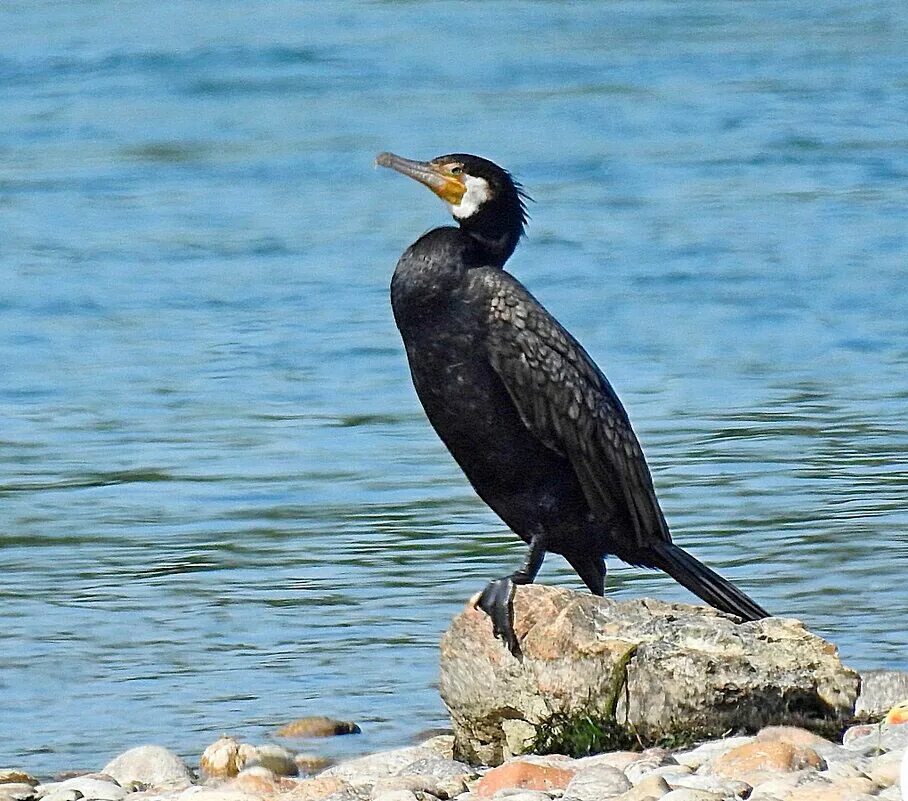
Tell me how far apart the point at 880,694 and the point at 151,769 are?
6.12 feet

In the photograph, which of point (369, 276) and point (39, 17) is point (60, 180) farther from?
point (39, 17)

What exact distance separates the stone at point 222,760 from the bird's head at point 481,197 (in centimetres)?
152

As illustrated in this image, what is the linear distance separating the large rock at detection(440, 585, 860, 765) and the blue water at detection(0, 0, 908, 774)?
66 centimetres

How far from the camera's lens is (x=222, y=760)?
5.93m

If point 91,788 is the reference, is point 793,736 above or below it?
above

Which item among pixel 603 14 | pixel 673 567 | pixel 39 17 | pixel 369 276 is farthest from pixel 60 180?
pixel 673 567

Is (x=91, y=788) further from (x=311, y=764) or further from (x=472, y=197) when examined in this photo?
(x=472, y=197)

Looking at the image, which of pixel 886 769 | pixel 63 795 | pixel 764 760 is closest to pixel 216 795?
pixel 63 795

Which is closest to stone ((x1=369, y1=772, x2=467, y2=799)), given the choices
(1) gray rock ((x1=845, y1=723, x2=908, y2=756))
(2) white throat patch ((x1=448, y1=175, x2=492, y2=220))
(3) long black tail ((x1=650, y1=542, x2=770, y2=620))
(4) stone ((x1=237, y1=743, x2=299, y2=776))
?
(4) stone ((x1=237, y1=743, x2=299, y2=776))

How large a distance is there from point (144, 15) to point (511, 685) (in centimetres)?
2057

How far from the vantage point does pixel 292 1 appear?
26.4 m

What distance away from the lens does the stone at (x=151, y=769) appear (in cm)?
582

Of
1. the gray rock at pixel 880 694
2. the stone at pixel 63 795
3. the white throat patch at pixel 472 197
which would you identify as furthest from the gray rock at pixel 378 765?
the white throat patch at pixel 472 197

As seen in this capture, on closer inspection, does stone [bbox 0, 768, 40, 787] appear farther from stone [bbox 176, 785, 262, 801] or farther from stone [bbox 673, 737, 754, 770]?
stone [bbox 673, 737, 754, 770]
